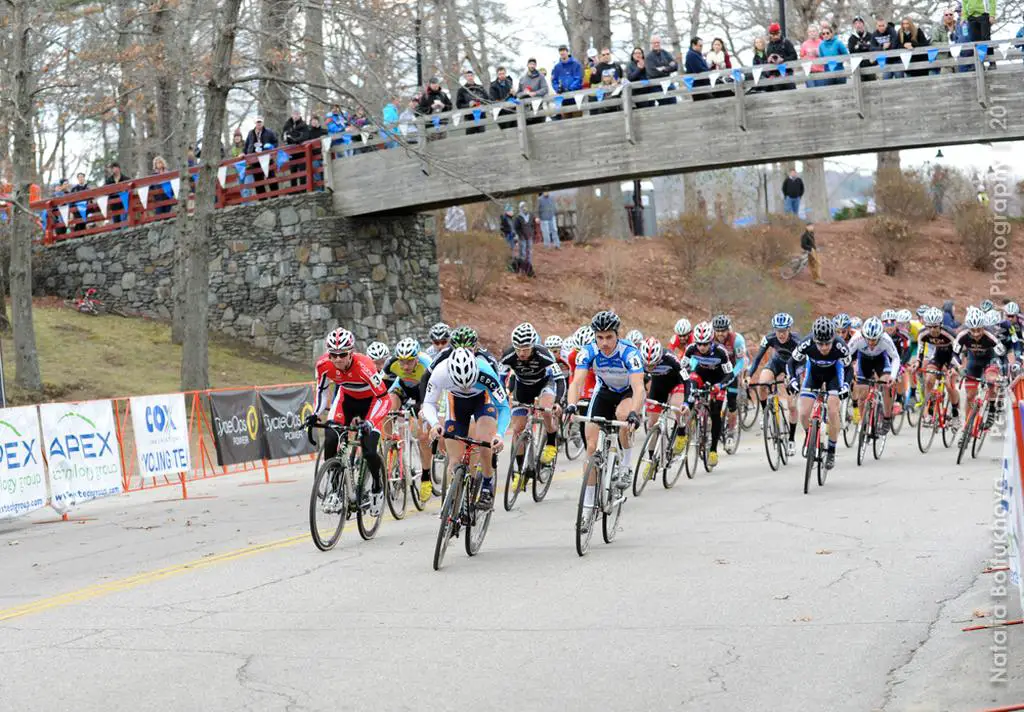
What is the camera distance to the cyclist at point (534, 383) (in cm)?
1508

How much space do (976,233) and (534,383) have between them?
3751 cm

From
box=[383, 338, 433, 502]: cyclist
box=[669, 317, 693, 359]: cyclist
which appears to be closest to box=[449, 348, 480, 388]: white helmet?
box=[383, 338, 433, 502]: cyclist

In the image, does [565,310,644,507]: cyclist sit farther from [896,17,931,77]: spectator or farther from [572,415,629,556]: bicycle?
[896,17,931,77]: spectator

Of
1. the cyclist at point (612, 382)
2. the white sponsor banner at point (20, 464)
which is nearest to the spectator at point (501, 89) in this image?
the white sponsor banner at point (20, 464)

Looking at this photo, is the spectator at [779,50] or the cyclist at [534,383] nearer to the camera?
the cyclist at [534,383]

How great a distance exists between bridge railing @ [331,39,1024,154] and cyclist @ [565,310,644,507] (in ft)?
43.8

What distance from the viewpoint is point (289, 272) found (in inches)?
1323

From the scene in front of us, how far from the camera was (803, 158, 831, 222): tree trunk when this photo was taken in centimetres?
5503

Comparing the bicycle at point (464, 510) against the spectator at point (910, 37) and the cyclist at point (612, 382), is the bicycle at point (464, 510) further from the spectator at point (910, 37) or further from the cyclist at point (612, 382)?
the spectator at point (910, 37)

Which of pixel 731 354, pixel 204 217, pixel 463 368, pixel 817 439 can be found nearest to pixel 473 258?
pixel 204 217

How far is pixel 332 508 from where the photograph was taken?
1188 cm

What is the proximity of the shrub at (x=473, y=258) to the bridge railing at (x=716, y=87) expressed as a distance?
6.95m

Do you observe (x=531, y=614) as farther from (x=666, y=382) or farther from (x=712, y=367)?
(x=712, y=367)

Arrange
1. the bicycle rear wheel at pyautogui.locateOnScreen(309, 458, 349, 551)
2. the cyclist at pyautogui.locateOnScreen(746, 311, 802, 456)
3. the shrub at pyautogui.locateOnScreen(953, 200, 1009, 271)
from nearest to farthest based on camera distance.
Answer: the bicycle rear wheel at pyautogui.locateOnScreen(309, 458, 349, 551) < the cyclist at pyautogui.locateOnScreen(746, 311, 802, 456) < the shrub at pyautogui.locateOnScreen(953, 200, 1009, 271)
